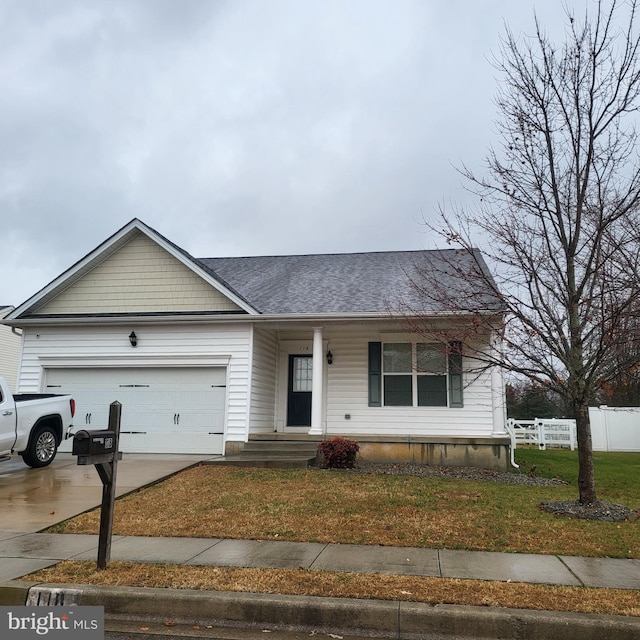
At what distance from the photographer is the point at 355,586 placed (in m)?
4.47

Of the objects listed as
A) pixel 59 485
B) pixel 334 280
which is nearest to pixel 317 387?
pixel 334 280

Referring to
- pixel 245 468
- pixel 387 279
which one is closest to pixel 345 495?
pixel 245 468

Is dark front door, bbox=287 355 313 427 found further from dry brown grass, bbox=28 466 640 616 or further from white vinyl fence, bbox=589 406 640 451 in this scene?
white vinyl fence, bbox=589 406 640 451

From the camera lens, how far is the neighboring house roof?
12625 millimetres

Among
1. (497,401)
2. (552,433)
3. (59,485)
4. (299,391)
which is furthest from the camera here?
(552,433)

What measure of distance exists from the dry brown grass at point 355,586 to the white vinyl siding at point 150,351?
748 cm

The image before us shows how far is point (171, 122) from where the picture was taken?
1642cm

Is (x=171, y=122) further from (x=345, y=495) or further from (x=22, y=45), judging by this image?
(x=345, y=495)

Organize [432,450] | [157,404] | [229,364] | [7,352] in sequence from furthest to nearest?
[7,352] < [157,404] < [229,364] < [432,450]

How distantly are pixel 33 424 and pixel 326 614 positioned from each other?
8.62m

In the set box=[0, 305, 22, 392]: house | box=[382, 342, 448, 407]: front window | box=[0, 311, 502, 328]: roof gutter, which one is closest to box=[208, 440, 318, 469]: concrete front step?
box=[382, 342, 448, 407]: front window

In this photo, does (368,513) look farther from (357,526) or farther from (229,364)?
(229,364)

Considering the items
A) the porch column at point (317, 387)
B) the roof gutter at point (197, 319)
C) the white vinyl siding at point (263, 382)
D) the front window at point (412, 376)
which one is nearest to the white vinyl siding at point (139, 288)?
the roof gutter at point (197, 319)

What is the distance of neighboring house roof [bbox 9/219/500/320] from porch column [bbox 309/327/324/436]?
0.77 meters
